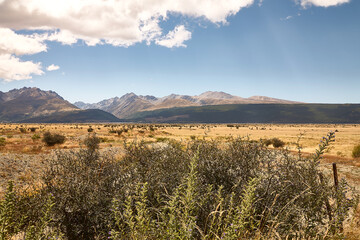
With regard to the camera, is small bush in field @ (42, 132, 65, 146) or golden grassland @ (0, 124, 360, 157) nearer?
golden grassland @ (0, 124, 360, 157)

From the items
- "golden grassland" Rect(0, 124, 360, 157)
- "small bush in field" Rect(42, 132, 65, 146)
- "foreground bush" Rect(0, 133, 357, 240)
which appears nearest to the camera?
"foreground bush" Rect(0, 133, 357, 240)

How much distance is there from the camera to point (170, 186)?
254 inches

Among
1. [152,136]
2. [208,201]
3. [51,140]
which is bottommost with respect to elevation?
[152,136]

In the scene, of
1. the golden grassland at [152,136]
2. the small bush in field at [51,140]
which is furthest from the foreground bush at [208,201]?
the small bush in field at [51,140]

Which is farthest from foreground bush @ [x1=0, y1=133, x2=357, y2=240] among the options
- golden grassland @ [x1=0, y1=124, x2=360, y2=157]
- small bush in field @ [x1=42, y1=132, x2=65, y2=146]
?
small bush in field @ [x1=42, y1=132, x2=65, y2=146]

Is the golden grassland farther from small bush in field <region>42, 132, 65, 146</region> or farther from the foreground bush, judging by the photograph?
the foreground bush

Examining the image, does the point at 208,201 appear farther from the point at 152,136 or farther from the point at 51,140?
the point at 152,136

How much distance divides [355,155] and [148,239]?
98.1ft

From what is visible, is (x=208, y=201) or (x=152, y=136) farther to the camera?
(x=152, y=136)

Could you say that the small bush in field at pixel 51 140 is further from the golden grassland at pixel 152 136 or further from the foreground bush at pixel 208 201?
the foreground bush at pixel 208 201

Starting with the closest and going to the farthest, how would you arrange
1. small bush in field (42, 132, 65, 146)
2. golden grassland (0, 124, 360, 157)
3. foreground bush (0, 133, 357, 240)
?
foreground bush (0, 133, 357, 240) → golden grassland (0, 124, 360, 157) → small bush in field (42, 132, 65, 146)

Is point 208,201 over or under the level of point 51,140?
over

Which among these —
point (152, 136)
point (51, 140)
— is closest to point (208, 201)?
point (51, 140)

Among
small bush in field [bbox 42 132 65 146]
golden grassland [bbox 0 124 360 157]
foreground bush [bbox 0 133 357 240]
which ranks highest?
foreground bush [bbox 0 133 357 240]
